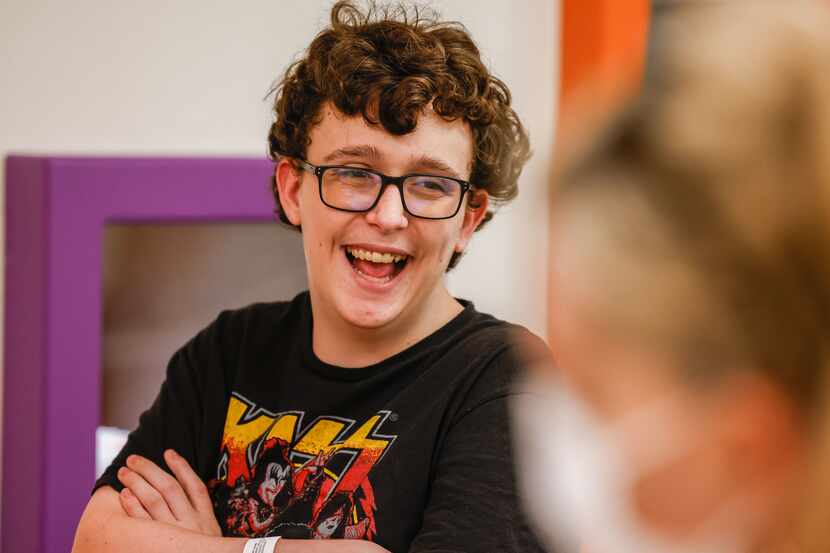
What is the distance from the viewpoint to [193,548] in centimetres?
141

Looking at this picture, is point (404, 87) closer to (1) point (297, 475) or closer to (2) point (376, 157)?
(2) point (376, 157)

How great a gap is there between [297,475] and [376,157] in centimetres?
49

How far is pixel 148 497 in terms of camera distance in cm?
155

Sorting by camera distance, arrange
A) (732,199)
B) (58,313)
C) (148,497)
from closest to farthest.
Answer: (732,199), (148,497), (58,313)

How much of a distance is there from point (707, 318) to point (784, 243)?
3 centimetres

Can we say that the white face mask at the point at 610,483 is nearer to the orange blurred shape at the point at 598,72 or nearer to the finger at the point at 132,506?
the orange blurred shape at the point at 598,72

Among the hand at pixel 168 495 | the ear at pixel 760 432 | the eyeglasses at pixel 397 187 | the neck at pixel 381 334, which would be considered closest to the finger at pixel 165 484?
the hand at pixel 168 495

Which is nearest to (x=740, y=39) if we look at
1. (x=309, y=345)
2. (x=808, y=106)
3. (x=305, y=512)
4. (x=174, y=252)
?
(x=808, y=106)

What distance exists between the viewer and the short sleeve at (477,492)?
4.17 feet

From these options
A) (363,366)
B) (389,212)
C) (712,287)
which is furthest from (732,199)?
(363,366)

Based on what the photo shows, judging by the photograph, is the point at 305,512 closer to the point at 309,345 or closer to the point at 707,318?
the point at 309,345

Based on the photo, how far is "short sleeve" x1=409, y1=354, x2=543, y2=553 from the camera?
4.17ft

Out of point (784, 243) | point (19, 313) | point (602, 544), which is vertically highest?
point (784, 243)

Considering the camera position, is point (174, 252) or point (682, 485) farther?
point (174, 252)
